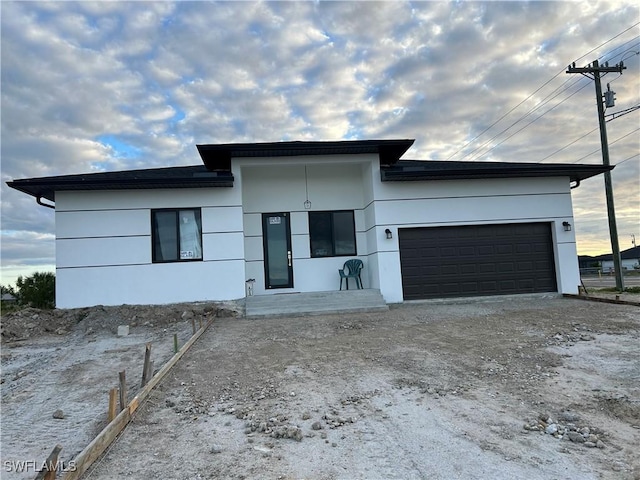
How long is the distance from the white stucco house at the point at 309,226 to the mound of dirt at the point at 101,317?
33cm

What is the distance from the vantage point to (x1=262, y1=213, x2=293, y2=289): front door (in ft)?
38.5

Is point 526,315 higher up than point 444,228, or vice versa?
point 444,228

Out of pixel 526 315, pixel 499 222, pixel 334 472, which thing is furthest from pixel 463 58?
pixel 334 472

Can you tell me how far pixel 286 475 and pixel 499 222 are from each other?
10330mm

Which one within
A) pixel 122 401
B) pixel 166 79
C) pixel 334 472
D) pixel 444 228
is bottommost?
pixel 334 472

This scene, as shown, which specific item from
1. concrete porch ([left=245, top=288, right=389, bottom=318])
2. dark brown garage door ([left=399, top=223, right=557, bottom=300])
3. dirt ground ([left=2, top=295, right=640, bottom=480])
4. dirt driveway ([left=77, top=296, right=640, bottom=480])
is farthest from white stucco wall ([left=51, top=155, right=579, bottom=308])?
dirt driveway ([left=77, top=296, right=640, bottom=480])

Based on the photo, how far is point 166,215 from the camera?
1067 cm

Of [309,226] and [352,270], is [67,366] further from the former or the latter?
[352,270]

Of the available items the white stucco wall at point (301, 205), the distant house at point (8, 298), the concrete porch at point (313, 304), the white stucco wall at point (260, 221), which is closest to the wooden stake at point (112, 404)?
the concrete porch at point (313, 304)

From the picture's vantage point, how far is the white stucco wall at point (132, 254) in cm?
1019

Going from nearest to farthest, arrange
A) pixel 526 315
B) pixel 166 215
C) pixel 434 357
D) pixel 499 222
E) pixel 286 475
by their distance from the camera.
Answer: pixel 286 475 < pixel 434 357 < pixel 526 315 < pixel 166 215 < pixel 499 222

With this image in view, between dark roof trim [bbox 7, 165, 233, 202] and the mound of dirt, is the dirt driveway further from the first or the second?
dark roof trim [bbox 7, 165, 233, 202]

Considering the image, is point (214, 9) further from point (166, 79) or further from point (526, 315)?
point (526, 315)

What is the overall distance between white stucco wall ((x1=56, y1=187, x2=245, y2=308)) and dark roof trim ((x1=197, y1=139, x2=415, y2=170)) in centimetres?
106
